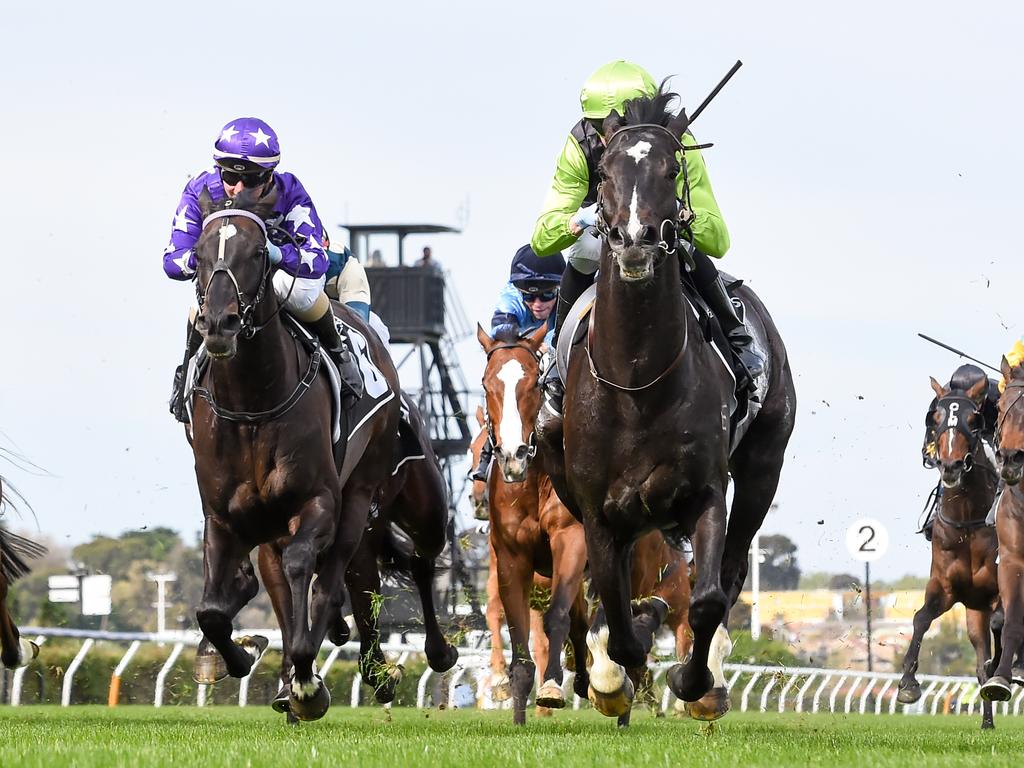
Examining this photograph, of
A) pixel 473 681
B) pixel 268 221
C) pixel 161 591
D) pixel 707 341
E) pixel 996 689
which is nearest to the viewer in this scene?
pixel 707 341

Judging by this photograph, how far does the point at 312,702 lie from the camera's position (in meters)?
9.23

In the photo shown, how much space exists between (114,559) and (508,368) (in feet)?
99.4

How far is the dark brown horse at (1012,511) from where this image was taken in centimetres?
1243

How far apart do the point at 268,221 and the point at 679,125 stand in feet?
8.41

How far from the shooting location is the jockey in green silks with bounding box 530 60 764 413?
884 cm

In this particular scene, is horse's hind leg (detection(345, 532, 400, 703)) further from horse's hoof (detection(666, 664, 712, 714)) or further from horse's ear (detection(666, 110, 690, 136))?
horse's ear (detection(666, 110, 690, 136))

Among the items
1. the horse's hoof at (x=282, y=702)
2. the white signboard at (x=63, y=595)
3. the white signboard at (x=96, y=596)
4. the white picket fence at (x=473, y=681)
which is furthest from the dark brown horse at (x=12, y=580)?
the white signboard at (x=63, y=595)

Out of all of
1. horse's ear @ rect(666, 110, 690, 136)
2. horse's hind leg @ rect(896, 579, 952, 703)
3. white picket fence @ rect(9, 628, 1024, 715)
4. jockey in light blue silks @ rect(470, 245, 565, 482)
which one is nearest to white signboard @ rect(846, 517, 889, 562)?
white picket fence @ rect(9, 628, 1024, 715)

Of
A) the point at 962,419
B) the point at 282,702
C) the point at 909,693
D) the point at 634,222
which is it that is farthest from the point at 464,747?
the point at 962,419

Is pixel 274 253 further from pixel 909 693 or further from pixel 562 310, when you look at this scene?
pixel 909 693

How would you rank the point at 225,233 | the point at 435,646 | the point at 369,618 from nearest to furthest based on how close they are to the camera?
1. the point at 225,233
2. the point at 369,618
3. the point at 435,646

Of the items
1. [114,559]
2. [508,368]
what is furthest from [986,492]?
[114,559]

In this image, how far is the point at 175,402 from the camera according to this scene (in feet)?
34.4

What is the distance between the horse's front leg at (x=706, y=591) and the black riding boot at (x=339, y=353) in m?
2.93
